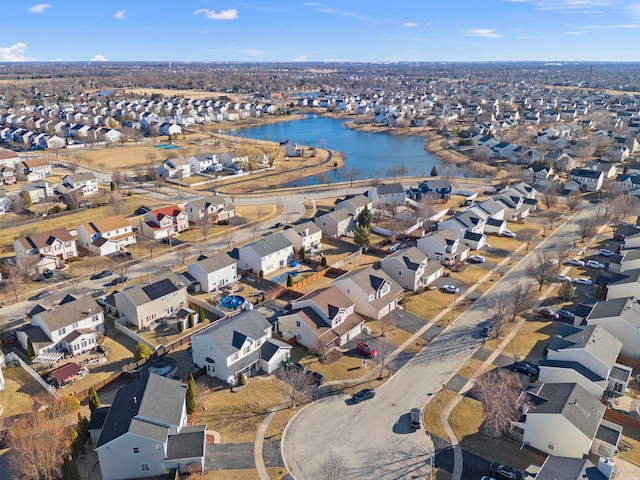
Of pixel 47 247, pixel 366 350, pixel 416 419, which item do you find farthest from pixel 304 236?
pixel 416 419

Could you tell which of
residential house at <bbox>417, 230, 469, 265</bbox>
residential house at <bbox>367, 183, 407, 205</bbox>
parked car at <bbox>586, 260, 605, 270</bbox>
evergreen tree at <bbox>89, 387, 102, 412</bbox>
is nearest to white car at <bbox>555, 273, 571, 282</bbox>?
parked car at <bbox>586, 260, 605, 270</bbox>

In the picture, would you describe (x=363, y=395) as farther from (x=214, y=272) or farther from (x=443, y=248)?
(x=443, y=248)

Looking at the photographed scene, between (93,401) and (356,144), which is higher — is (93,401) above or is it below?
below

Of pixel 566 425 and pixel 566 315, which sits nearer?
pixel 566 425

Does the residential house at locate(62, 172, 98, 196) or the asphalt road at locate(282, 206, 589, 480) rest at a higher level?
the residential house at locate(62, 172, 98, 196)

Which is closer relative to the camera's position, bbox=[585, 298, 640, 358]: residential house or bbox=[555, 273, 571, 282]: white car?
bbox=[585, 298, 640, 358]: residential house

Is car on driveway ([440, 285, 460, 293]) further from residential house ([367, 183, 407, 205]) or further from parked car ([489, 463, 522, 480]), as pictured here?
residential house ([367, 183, 407, 205])

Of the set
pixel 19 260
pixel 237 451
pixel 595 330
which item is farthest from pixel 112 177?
pixel 595 330
